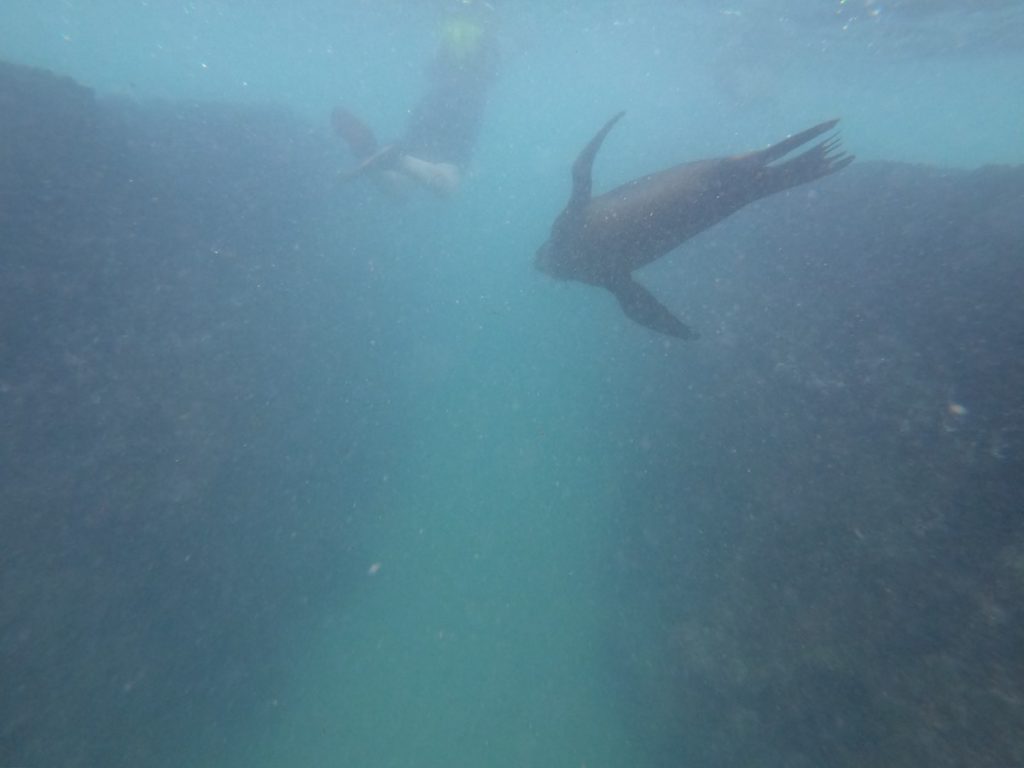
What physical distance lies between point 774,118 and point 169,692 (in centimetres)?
4885

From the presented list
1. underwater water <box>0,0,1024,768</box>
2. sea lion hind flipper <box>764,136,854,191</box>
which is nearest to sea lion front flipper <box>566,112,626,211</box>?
sea lion hind flipper <box>764,136,854,191</box>

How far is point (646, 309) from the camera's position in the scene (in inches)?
246

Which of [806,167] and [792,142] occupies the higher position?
[792,142]

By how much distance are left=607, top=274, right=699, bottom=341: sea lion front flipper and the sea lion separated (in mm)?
12

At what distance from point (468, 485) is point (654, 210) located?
741 cm

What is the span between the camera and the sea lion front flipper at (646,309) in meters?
5.94

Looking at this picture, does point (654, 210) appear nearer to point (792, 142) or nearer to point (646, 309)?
point (646, 309)

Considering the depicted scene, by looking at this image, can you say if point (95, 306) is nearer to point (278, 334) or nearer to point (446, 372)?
point (278, 334)

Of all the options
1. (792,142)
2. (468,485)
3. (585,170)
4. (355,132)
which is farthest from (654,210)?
(355,132)

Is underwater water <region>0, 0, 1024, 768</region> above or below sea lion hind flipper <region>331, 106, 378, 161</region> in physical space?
below

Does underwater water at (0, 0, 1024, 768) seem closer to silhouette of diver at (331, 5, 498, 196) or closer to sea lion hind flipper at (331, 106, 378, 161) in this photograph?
sea lion hind flipper at (331, 106, 378, 161)

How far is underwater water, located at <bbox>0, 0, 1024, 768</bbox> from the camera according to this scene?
492 centimetres

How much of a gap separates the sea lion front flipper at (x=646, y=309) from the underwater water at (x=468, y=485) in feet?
7.07

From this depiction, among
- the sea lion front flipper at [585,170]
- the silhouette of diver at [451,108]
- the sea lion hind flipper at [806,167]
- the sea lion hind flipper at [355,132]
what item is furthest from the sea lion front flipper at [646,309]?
the silhouette of diver at [451,108]
